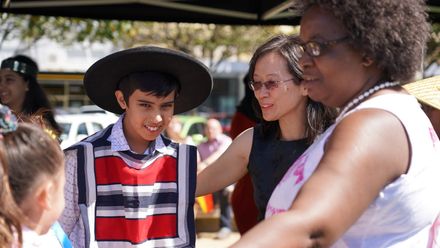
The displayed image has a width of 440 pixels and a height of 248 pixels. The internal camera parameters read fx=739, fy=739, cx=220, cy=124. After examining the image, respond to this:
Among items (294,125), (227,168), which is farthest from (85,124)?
(294,125)

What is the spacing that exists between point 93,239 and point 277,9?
13.5 ft

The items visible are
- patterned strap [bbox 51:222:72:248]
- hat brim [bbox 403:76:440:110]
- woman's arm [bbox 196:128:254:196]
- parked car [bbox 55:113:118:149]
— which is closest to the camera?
patterned strap [bbox 51:222:72:248]

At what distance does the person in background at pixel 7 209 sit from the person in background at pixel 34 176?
0.01m

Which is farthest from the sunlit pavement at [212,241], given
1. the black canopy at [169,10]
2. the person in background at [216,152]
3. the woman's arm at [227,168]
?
the woman's arm at [227,168]

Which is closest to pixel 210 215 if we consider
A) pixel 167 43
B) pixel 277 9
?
pixel 277 9

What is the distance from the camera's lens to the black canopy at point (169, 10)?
271 inches

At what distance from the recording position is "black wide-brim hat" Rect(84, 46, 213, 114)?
307 centimetres

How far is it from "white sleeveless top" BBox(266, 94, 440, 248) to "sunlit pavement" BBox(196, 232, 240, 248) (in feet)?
24.4

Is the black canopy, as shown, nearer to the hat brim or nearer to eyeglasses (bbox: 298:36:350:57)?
the hat brim

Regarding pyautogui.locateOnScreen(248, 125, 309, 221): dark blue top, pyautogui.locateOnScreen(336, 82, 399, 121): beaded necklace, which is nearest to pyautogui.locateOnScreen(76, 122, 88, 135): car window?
pyautogui.locateOnScreen(248, 125, 309, 221): dark blue top

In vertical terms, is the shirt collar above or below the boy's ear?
below

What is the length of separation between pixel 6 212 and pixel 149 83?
4.14ft

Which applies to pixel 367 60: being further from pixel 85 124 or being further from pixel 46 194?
pixel 85 124

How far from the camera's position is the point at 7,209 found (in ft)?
6.39
